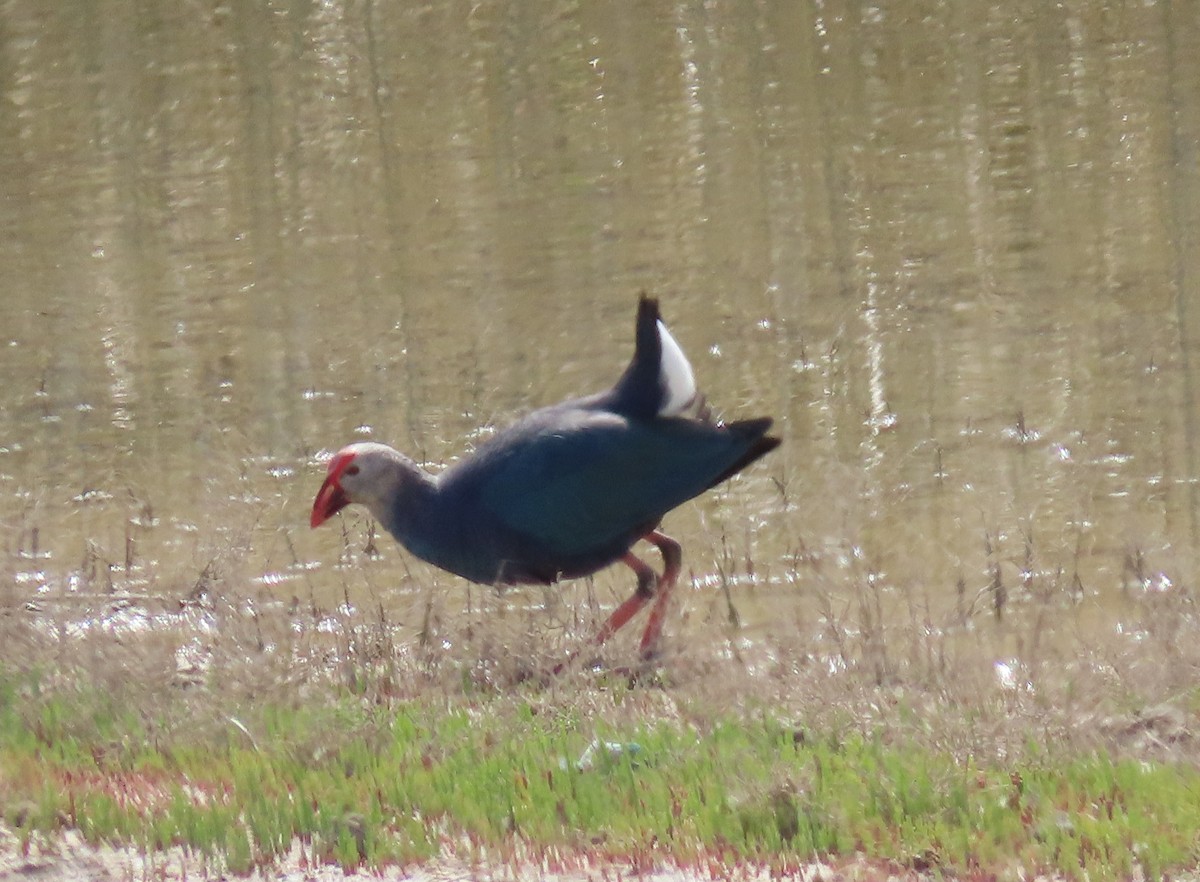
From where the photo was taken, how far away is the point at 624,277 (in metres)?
13.4

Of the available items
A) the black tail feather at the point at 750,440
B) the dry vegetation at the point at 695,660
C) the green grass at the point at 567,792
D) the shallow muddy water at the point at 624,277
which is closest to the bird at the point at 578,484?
the black tail feather at the point at 750,440

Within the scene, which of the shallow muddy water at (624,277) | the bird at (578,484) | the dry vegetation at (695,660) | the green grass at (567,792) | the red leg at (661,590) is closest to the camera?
the green grass at (567,792)

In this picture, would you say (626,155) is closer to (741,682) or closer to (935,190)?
(935,190)

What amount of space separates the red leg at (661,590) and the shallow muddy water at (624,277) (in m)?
0.45

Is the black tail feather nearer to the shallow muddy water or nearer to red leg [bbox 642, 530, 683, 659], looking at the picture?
red leg [bbox 642, 530, 683, 659]

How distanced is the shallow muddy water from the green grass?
1.62 meters

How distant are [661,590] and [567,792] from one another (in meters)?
2.34

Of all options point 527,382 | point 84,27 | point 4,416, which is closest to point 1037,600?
point 527,382

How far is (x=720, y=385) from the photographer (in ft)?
36.7

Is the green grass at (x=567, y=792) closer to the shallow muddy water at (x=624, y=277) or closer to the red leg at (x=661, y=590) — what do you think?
the red leg at (x=661, y=590)

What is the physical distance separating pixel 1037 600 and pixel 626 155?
10.0 metres

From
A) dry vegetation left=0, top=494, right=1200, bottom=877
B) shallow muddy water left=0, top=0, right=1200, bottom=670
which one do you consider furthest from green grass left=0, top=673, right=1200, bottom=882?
shallow muddy water left=0, top=0, right=1200, bottom=670

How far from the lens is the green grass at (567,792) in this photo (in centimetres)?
446

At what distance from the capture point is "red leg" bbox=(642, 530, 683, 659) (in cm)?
678
